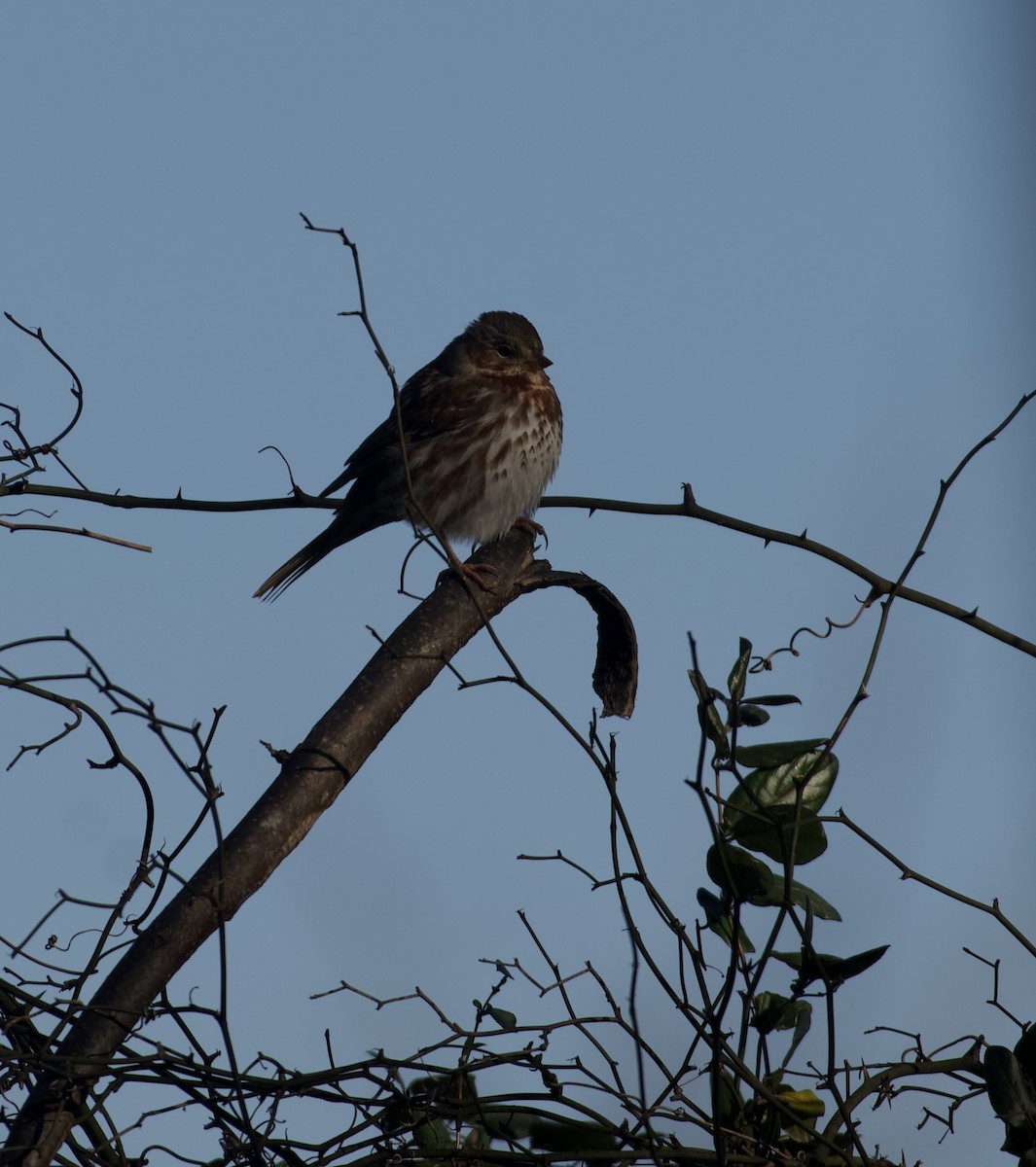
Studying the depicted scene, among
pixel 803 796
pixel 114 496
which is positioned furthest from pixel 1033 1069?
pixel 114 496

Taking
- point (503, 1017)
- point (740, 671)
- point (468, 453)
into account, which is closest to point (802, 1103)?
point (503, 1017)

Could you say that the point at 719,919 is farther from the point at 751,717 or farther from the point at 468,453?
the point at 468,453

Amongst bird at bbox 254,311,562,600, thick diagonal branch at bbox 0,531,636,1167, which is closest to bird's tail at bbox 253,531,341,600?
bird at bbox 254,311,562,600

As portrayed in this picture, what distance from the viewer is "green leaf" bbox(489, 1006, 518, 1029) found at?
3.01m

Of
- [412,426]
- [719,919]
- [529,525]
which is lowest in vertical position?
[719,919]

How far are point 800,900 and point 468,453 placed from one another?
12.9 feet

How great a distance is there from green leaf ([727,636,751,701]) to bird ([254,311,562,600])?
2.94 metres

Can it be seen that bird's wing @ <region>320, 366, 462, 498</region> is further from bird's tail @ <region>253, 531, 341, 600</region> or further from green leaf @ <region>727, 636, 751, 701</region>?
green leaf @ <region>727, 636, 751, 701</region>

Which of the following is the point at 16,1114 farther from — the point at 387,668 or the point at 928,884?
the point at 928,884

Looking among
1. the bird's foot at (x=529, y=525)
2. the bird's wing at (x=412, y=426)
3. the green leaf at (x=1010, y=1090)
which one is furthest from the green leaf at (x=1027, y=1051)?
the bird's wing at (x=412, y=426)

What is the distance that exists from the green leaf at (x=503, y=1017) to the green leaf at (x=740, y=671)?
2.72 feet

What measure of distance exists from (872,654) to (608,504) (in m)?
1.02

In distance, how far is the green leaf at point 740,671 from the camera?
291cm

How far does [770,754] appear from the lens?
114 inches
